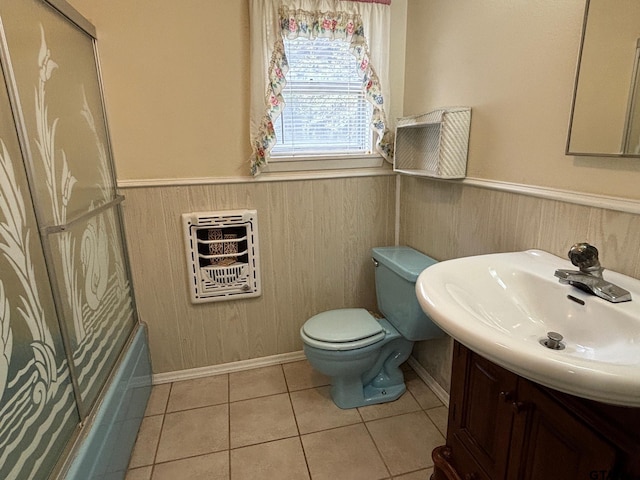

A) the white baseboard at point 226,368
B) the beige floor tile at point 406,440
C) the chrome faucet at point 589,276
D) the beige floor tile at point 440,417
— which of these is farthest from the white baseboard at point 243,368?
the chrome faucet at point 589,276

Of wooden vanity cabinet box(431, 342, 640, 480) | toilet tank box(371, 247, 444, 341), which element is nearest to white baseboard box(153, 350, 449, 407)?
toilet tank box(371, 247, 444, 341)

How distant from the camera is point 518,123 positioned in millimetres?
1303

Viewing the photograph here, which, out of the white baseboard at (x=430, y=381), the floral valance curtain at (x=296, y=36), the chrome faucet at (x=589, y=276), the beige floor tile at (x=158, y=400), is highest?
the floral valance curtain at (x=296, y=36)

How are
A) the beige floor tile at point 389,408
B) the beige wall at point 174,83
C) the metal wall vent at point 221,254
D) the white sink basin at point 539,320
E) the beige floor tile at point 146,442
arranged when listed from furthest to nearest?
1. the metal wall vent at point 221,254
2. the beige floor tile at point 389,408
3. the beige wall at point 174,83
4. the beige floor tile at point 146,442
5. the white sink basin at point 539,320

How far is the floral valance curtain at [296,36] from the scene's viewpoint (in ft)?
5.81

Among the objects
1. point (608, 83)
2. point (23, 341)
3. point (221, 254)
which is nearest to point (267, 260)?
point (221, 254)

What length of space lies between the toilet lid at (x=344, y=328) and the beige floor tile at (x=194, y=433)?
1.91ft

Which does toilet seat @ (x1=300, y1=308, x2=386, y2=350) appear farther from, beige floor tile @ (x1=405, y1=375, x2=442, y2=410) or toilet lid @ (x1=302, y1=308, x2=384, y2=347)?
beige floor tile @ (x1=405, y1=375, x2=442, y2=410)

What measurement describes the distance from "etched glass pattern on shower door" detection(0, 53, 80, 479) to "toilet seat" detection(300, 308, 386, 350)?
38.4 inches

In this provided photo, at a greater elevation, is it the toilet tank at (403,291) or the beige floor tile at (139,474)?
the toilet tank at (403,291)

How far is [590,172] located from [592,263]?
309 millimetres

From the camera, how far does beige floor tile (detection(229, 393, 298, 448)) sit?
66.5 inches

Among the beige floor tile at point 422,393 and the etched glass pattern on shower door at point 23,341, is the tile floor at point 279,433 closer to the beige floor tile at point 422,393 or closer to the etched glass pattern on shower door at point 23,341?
the beige floor tile at point 422,393

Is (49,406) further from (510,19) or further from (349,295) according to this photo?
(510,19)
